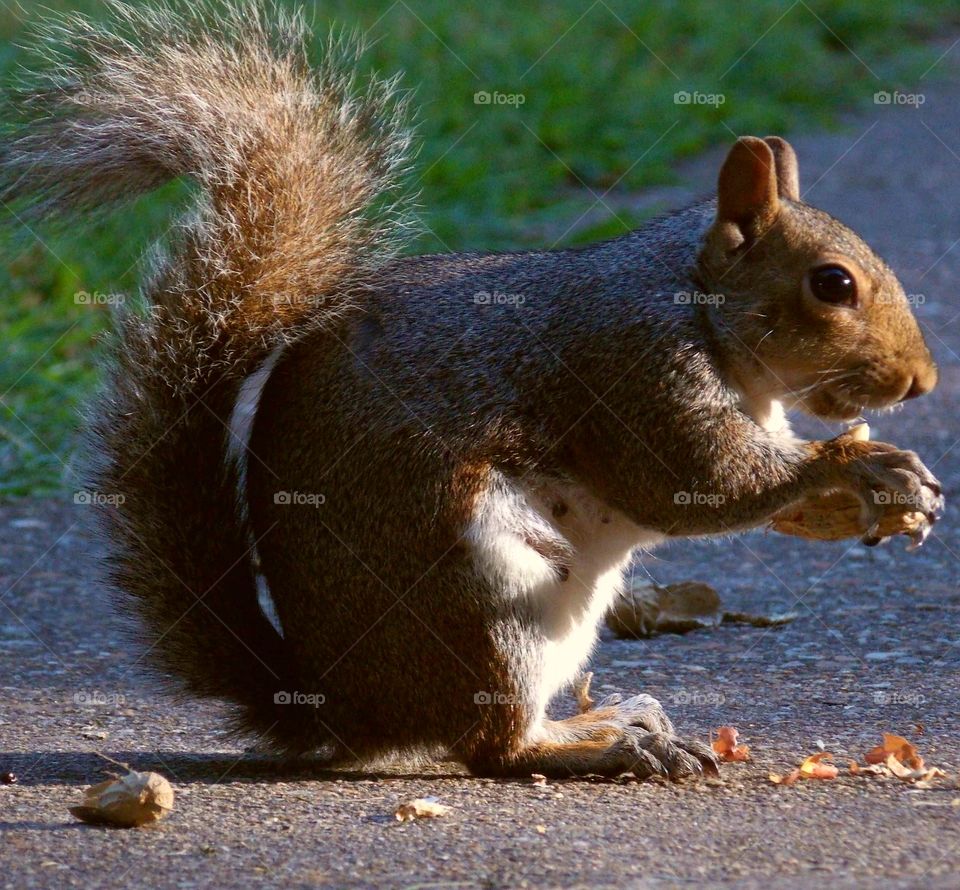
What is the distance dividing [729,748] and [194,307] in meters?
1.31

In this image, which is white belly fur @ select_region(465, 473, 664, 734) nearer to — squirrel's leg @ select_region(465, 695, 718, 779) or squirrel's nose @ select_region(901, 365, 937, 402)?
squirrel's leg @ select_region(465, 695, 718, 779)

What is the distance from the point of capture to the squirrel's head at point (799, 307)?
10.7ft

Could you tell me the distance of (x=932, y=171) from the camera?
9.00 m

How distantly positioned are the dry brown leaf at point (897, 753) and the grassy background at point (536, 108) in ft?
10.6

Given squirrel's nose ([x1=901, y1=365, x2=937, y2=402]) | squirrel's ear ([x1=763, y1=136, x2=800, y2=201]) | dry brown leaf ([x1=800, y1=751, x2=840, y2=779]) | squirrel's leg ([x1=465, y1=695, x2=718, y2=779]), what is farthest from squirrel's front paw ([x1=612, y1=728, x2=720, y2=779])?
squirrel's ear ([x1=763, y1=136, x2=800, y2=201])

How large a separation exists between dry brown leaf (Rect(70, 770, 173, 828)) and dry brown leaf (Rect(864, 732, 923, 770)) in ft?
4.16

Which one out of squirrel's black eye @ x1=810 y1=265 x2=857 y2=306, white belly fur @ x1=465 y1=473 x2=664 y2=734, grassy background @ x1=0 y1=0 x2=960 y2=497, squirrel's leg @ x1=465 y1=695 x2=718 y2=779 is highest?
grassy background @ x1=0 y1=0 x2=960 y2=497

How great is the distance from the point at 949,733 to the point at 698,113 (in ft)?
21.3

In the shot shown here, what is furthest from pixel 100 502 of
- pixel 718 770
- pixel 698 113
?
pixel 698 113

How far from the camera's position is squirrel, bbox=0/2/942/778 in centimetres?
→ 299

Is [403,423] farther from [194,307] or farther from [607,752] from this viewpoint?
[607,752]

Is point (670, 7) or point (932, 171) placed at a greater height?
point (670, 7)

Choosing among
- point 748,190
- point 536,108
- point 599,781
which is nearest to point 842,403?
point 748,190

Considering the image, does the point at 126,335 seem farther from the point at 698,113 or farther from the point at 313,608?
the point at 698,113
